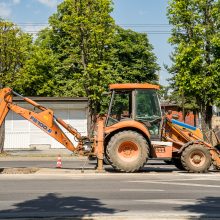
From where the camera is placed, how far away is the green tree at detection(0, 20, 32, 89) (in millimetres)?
31797

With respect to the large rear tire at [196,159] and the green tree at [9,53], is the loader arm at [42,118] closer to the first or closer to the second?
the large rear tire at [196,159]

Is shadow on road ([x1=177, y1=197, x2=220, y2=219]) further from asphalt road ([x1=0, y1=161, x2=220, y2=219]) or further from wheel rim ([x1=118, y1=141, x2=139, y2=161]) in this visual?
wheel rim ([x1=118, y1=141, x2=139, y2=161])

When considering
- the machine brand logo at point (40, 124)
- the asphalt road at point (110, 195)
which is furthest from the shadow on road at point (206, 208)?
the machine brand logo at point (40, 124)

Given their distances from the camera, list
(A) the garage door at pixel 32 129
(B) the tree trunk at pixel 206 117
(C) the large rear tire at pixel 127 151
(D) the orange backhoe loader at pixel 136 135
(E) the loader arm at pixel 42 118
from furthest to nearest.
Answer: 1. (A) the garage door at pixel 32 129
2. (B) the tree trunk at pixel 206 117
3. (E) the loader arm at pixel 42 118
4. (D) the orange backhoe loader at pixel 136 135
5. (C) the large rear tire at pixel 127 151

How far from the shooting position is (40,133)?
39469mm

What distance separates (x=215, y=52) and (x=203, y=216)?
25.3 meters

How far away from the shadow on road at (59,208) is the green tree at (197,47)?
22519 millimetres

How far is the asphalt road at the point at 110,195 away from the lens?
924cm

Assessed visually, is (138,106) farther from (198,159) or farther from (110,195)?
(110,195)

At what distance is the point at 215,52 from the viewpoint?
32781 millimetres

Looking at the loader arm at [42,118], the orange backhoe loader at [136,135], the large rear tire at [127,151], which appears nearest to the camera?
the large rear tire at [127,151]

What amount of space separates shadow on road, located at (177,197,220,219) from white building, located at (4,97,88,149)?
27.5m

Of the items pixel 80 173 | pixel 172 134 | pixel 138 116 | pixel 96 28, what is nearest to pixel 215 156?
pixel 172 134

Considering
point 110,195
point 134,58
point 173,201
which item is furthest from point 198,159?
point 134,58
